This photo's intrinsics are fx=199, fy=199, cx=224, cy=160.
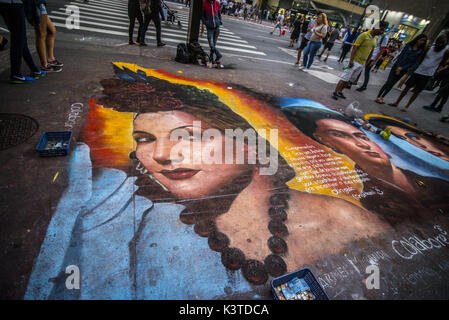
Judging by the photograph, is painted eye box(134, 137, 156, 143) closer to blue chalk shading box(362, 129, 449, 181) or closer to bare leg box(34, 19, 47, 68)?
bare leg box(34, 19, 47, 68)

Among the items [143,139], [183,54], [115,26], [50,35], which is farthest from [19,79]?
[115,26]

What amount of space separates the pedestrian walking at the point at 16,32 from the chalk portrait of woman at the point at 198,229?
87.4 inches

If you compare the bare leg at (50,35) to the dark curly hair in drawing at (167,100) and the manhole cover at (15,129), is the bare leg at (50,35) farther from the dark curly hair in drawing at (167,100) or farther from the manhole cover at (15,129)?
the manhole cover at (15,129)

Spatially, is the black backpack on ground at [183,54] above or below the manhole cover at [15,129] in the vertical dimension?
above

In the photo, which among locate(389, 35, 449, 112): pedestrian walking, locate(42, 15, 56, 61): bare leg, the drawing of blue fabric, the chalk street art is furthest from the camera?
locate(389, 35, 449, 112): pedestrian walking

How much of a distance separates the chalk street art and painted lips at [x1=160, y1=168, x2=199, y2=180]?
0.02m

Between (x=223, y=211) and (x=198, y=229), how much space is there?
0.35 meters

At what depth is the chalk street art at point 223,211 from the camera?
1.61 m

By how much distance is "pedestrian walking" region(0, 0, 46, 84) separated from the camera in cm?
294

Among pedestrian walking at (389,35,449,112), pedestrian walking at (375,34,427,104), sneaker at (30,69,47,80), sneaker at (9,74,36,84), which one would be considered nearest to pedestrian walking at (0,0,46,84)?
sneaker at (9,74,36,84)

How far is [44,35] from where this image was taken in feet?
11.9

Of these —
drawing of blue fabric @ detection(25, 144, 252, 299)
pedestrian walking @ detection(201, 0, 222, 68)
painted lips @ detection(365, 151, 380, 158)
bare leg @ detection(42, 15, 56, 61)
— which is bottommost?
drawing of blue fabric @ detection(25, 144, 252, 299)
